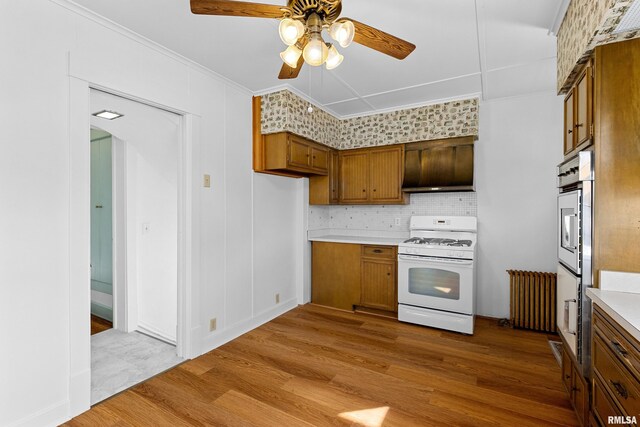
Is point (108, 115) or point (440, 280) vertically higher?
point (108, 115)

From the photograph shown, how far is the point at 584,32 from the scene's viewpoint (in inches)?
64.2

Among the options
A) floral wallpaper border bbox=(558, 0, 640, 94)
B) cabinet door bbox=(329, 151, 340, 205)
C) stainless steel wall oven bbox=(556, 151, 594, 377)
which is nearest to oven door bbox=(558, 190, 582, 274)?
stainless steel wall oven bbox=(556, 151, 594, 377)

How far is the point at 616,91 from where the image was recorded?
1573 millimetres

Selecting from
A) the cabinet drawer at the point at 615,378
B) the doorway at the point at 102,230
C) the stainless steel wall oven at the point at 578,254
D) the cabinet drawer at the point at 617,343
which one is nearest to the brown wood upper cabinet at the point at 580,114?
the stainless steel wall oven at the point at 578,254

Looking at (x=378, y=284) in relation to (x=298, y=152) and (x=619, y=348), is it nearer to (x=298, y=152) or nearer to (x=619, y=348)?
(x=298, y=152)

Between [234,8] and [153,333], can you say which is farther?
[153,333]

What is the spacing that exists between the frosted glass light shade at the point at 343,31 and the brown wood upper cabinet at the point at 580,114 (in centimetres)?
137

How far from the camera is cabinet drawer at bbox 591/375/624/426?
1329mm

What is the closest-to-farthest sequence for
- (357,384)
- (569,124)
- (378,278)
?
1. (569,124)
2. (357,384)
3. (378,278)

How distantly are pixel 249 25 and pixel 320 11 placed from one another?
1.01 meters

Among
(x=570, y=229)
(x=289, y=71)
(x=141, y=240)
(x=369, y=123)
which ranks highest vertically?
(x=369, y=123)

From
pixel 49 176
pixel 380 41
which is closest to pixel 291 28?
pixel 380 41

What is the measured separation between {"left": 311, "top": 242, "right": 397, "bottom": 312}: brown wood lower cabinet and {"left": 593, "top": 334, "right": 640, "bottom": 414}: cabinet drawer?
2238 mm

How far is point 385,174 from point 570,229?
2368mm
